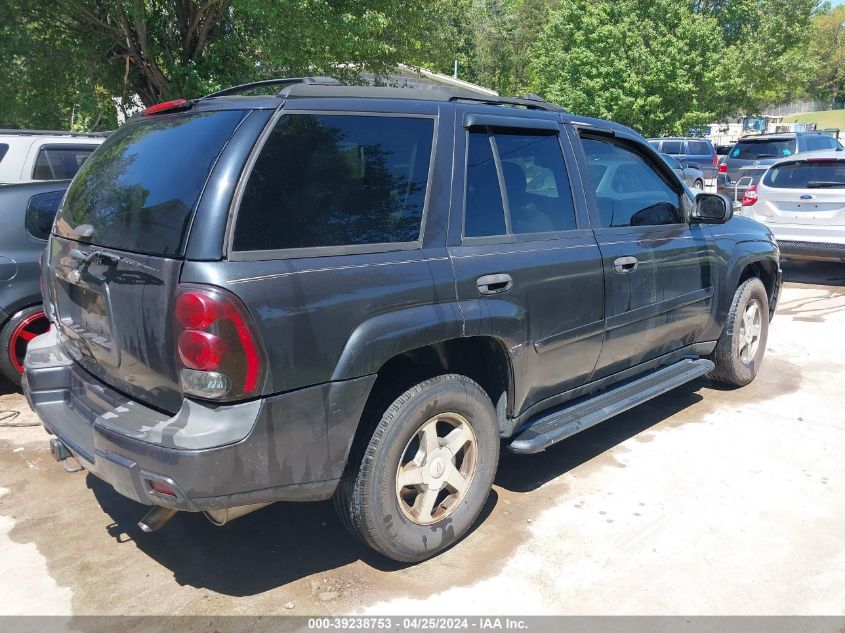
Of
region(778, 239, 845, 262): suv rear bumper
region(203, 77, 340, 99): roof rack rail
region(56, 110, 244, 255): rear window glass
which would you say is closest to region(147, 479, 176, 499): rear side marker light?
region(56, 110, 244, 255): rear window glass

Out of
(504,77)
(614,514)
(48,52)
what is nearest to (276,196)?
(614,514)

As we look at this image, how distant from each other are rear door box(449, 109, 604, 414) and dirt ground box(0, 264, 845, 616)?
2.21 ft

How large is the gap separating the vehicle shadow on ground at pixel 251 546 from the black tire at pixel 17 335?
1.78m

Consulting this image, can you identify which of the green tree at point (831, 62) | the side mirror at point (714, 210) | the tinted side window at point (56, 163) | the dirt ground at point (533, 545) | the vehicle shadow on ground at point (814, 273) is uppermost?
the green tree at point (831, 62)

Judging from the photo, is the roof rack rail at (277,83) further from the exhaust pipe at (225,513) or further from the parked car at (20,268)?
the parked car at (20,268)

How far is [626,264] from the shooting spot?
3.99 m

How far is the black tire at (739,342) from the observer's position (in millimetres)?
5160

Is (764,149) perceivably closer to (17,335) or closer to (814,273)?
(814,273)

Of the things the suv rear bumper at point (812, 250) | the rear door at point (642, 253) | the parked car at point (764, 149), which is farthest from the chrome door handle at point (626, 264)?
the parked car at point (764, 149)

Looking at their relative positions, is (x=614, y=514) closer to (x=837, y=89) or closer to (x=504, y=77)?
(x=504, y=77)

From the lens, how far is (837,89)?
86.4 metres

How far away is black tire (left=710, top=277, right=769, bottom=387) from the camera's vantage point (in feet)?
16.9

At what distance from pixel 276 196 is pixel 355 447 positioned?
1.05m

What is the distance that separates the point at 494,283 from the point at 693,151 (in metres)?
21.6
